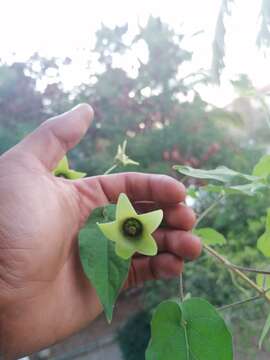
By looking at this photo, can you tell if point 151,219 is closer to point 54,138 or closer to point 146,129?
point 54,138

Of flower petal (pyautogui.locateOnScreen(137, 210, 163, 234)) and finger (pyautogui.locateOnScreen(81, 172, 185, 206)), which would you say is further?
finger (pyautogui.locateOnScreen(81, 172, 185, 206))

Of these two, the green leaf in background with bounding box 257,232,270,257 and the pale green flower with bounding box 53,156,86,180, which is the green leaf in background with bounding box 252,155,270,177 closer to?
the green leaf in background with bounding box 257,232,270,257

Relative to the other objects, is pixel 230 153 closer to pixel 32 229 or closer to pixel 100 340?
pixel 100 340

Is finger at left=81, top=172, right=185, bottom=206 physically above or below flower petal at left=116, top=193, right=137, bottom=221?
below

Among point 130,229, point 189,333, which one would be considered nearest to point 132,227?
point 130,229

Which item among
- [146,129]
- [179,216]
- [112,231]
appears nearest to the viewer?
[112,231]


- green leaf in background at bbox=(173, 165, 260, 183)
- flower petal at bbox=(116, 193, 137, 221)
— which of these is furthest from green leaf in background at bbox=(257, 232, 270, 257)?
flower petal at bbox=(116, 193, 137, 221)
